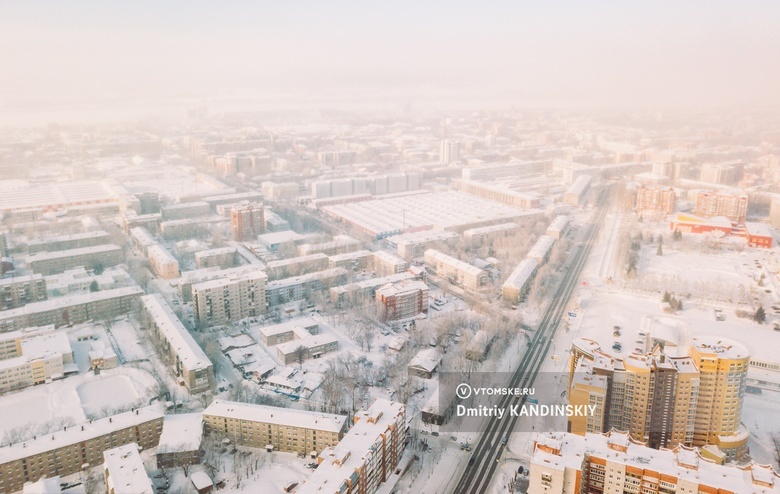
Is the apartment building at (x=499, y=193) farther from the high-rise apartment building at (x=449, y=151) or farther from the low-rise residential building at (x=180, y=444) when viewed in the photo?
the low-rise residential building at (x=180, y=444)

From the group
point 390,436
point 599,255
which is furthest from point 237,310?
point 599,255

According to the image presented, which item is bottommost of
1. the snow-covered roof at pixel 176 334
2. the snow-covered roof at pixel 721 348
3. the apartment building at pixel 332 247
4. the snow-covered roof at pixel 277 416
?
the snow-covered roof at pixel 277 416

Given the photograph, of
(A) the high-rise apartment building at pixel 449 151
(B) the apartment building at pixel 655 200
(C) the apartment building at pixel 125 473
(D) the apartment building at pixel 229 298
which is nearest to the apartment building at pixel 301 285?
(D) the apartment building at pixel 229 298

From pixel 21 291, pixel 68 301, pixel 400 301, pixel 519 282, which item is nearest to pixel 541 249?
pixel 519 282

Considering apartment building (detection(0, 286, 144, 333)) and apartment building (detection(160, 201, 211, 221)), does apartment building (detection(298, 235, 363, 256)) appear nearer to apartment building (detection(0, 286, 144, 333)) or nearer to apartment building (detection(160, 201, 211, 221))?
apartment building (detection(0, 286, 144, 333))

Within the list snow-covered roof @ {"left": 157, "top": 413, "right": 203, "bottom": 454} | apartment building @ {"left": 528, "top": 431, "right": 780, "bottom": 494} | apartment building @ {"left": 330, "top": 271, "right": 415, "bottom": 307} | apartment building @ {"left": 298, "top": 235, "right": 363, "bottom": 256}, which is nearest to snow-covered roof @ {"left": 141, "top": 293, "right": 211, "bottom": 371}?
snow-covered roof @ {"left": 157, "top": 413, "right": 203, "bottom": 454}

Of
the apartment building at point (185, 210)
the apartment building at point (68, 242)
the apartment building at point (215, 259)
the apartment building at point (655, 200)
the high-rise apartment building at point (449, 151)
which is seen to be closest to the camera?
the apartment building at point (215, 259)
